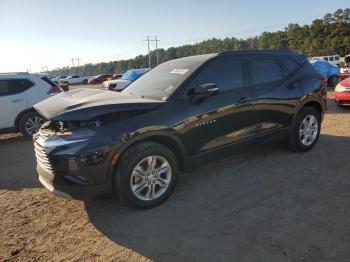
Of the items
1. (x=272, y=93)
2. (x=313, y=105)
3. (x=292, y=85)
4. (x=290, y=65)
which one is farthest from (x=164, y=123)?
(x=313, y=105)

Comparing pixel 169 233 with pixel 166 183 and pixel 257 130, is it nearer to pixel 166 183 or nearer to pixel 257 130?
pixel 166 183

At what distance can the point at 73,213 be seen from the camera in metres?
4.07

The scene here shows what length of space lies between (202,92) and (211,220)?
1560 mm

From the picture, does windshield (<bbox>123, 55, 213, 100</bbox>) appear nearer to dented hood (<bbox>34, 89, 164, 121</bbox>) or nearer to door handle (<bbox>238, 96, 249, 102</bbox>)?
dented hood (<bbox>34, 89, 164, 121</bbox>)

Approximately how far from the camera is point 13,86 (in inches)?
340

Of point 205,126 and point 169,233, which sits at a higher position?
point 205,126

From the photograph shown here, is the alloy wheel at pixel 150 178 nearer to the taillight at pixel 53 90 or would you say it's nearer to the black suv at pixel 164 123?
the black suv at pixel 164 123

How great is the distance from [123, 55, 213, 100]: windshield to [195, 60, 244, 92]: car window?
0.16 meters

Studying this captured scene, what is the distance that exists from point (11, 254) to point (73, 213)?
2.88ft

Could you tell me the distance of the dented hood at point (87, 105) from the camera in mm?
3598

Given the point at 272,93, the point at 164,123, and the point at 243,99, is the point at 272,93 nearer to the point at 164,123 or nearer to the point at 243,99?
the point at 243,99

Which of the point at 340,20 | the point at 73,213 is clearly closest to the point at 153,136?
the point at 73,213

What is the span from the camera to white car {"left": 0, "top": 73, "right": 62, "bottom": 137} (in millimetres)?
8461

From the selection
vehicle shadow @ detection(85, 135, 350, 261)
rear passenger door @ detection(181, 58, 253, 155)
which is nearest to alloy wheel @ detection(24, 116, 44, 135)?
vehicle shadow @ detection(85, 135, 350, 261)
